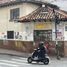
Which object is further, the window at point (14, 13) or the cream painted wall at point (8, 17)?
the window at point (14, 13)

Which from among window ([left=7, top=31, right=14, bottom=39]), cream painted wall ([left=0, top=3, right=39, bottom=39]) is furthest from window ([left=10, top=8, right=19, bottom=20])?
window ([left=7, top=31, right=14, bottom=39])

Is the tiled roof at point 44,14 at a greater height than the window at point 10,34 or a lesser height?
A: greater

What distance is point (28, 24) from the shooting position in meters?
33.5

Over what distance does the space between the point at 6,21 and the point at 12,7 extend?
1.76 m

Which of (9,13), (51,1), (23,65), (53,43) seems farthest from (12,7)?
(23,65)

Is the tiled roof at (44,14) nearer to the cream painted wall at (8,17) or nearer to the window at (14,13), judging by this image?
the cream painted wall at (8,17)

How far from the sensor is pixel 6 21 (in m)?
36.3

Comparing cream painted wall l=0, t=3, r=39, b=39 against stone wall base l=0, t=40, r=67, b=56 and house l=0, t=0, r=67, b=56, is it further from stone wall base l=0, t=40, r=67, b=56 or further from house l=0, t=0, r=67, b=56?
stone wall base l=0, t=40, r=67, b=56

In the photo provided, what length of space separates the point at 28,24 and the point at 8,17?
3.43 metres

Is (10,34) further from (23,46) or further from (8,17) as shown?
(23,46)

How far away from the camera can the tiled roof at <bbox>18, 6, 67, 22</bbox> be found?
102 feet

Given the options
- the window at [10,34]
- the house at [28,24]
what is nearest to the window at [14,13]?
the house at [28,24]

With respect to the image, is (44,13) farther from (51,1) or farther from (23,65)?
(23,65)

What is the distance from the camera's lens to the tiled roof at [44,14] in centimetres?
3108
